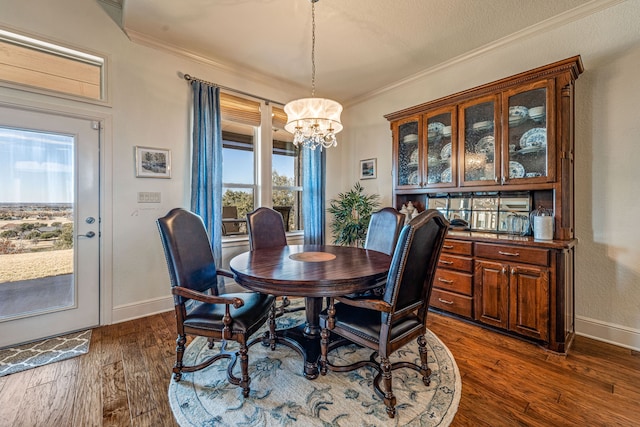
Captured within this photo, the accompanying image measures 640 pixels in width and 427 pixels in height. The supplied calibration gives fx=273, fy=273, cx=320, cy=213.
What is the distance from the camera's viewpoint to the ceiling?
2.41 metres

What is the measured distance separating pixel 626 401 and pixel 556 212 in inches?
53.4

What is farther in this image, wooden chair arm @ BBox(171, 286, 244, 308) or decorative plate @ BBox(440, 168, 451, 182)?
decorative plate @ BBox(440, 168, 451, 182)

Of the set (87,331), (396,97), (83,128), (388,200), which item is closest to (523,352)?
(388,200)

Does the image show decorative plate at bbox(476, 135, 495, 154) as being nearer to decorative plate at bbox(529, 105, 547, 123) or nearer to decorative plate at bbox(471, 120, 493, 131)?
decorative plate at bbox(471, 120, 493, 131)

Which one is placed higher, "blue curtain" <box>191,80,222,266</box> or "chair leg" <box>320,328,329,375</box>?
"blue curtain" <box>191,80,222,266</box>

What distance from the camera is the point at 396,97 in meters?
4.01

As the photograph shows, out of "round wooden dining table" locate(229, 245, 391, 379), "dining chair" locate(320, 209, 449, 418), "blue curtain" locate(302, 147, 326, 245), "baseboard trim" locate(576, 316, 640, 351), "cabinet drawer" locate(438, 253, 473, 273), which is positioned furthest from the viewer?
"blue curtain" locate(302, 147, 326, 245)

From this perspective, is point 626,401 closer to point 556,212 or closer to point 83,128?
point 556,212

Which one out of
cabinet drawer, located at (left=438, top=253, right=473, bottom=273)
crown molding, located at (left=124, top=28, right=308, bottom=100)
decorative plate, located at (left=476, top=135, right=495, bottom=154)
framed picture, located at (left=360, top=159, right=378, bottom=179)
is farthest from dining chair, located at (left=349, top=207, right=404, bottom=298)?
crown molding, located at (left=124, top=28, right=308, bottom=100)

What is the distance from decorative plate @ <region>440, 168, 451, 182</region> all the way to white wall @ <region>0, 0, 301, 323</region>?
2.95 metres

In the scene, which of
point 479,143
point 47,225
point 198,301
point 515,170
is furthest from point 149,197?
point 515,170

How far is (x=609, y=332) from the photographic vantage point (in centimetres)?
235

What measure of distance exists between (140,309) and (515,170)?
4.03 meters

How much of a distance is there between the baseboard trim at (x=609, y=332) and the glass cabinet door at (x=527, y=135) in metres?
1.37
